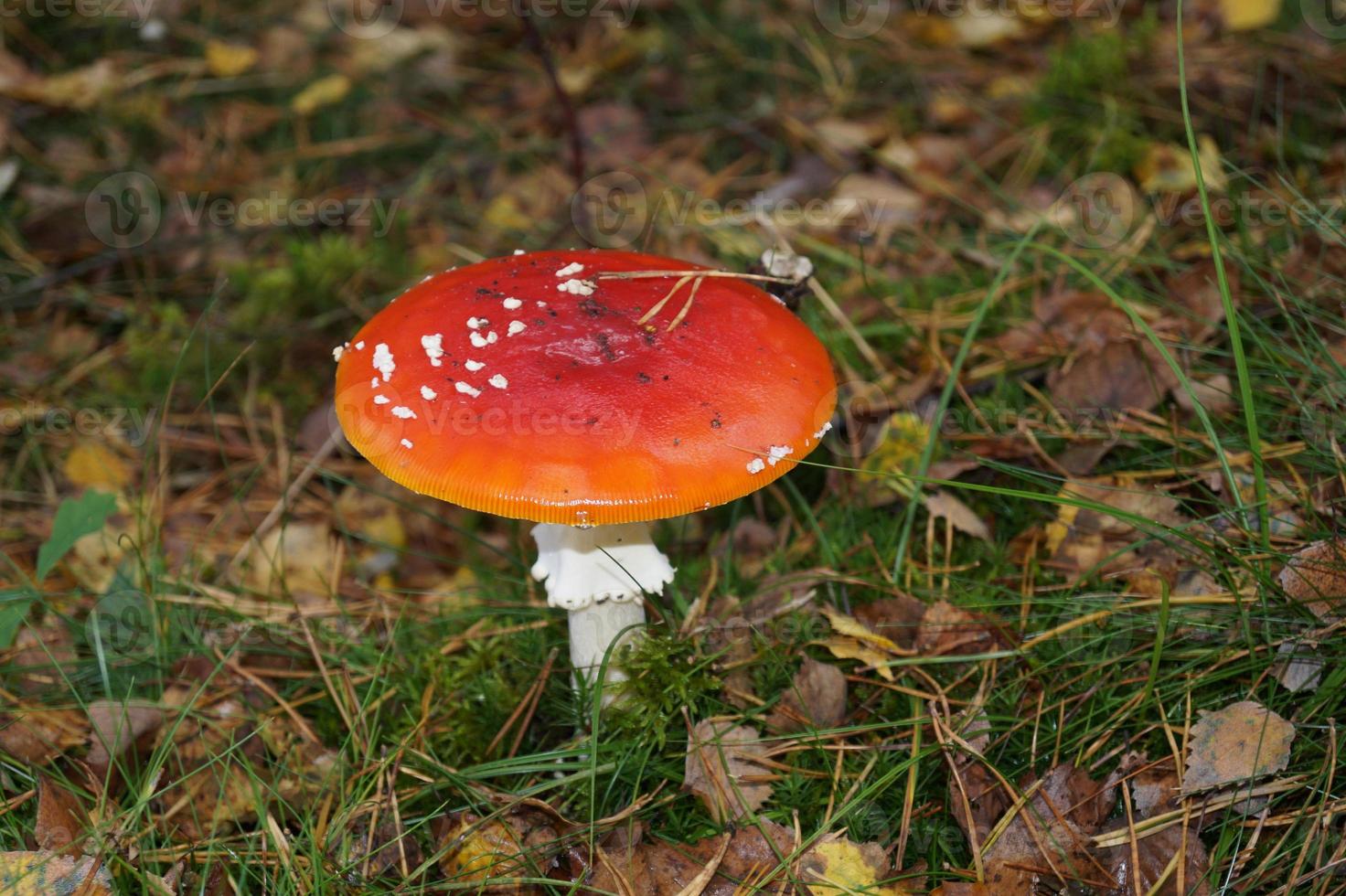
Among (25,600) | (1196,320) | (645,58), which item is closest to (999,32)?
(645,58)

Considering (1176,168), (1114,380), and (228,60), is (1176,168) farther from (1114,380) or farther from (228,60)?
(228,60)

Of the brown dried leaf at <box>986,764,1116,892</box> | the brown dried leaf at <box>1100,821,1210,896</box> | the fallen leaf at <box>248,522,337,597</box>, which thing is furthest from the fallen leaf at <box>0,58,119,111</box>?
the brown dried leaf at <box>1100,821,1210,896</box>

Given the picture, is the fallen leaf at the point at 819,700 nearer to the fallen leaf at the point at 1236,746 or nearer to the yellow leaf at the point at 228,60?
the fallen leaf at the point at 1236,746

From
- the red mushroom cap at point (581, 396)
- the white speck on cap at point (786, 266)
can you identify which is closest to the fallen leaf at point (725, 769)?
the red mushroom cap at point (581, 396)

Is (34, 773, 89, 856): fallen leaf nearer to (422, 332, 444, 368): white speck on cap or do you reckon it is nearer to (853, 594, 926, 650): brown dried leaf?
(422, 332, 444, 368): white speck on cap

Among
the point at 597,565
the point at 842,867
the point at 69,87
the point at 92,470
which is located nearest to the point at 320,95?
the point at 69,87

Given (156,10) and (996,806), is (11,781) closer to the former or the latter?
(996,806)

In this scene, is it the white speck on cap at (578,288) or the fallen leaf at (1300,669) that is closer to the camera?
the fallen leaf at (1300,669)
